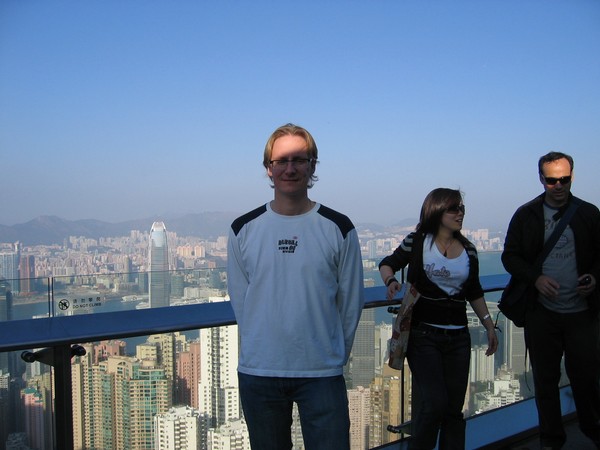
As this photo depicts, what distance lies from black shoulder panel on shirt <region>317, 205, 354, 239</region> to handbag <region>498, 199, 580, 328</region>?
1741 millimetres

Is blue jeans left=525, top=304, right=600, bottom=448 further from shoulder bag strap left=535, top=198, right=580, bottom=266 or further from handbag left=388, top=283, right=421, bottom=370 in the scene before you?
handbag left=388, top=283, right=421, bottom=370

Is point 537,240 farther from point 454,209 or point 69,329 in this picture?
point 69,329

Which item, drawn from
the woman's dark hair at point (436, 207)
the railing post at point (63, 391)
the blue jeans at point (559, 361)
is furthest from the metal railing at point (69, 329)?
the blue jeans at point (559, 361)

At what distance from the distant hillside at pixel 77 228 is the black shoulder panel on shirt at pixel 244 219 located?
80.1 feet

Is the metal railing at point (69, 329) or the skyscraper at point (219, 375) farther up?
the metal railing at point (69, 329)

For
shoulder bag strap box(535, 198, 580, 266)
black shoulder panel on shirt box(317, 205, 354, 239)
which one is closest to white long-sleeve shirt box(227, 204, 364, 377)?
black shoulder panel on shirt box(317, 205, 354, 239)

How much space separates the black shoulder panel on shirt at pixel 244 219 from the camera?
201cm

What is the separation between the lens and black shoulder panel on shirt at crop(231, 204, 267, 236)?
201 cm

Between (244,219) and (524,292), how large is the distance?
201cm

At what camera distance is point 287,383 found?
1897 mm

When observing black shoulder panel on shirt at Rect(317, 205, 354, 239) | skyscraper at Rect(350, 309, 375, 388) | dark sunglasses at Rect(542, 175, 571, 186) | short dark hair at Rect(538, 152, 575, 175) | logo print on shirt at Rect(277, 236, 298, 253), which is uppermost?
short dark hair at Rect(538, 152, 575, 175)

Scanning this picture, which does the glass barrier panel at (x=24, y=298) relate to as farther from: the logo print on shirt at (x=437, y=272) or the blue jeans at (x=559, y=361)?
the blue jeans at (x=559, y=361)

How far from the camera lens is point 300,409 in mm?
1948

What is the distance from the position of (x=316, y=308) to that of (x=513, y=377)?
291 cm
